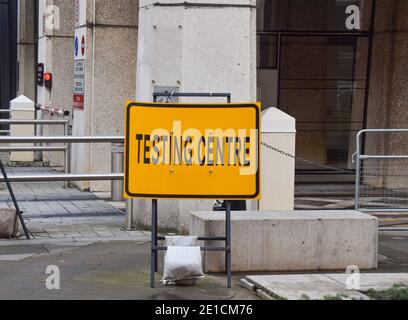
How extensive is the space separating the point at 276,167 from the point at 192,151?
3095 millimetres

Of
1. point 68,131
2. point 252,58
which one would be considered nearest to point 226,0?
point 252,58

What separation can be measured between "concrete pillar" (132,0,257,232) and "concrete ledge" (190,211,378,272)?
2402 mm

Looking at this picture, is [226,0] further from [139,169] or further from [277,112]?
[139,169]

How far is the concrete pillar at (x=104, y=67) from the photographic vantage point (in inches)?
627

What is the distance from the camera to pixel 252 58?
12.0m

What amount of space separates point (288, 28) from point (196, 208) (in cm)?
805

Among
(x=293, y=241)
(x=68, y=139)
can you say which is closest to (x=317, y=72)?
(x=68, y=139)

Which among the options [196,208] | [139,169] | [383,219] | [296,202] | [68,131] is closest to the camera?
[139,169]

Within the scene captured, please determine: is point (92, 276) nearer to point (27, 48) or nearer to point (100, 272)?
point (100, 272)

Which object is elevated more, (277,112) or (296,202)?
(277,112)

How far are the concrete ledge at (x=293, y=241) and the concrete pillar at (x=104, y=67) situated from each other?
684 centimetres

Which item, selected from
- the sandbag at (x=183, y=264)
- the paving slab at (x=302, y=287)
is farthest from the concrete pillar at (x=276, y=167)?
the sandbag at (x=183, y=264)

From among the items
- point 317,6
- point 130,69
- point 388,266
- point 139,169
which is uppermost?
point 317,6

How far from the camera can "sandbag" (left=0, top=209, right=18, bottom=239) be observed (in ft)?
36.2
